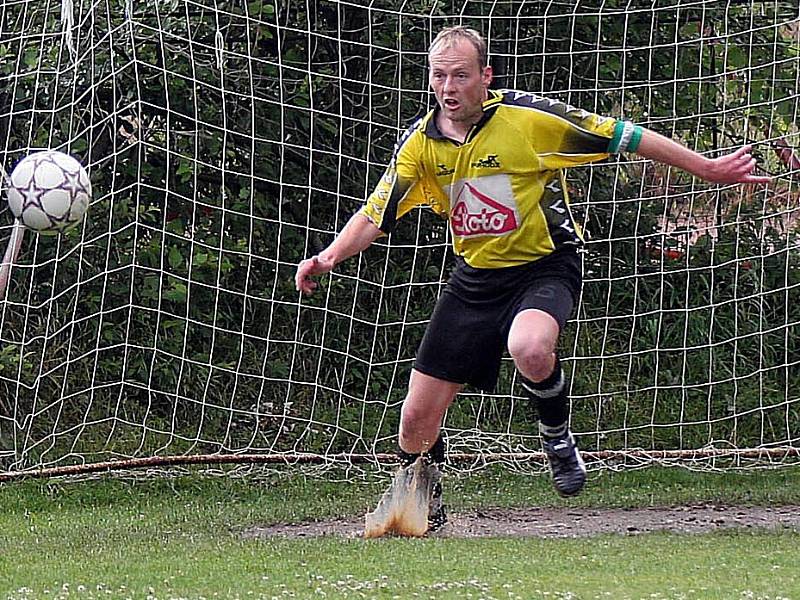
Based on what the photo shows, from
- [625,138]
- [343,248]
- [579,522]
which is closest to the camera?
[625,138]

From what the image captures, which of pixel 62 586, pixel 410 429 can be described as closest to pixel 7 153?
pixel 410 429

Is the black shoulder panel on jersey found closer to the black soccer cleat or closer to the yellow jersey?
the yellow jersey

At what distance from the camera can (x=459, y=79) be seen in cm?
621

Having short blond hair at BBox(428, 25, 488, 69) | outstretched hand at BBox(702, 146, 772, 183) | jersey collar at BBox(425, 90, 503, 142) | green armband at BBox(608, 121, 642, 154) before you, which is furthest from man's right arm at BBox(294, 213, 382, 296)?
outstretched hand at BBox(702, 146, 772, 183)

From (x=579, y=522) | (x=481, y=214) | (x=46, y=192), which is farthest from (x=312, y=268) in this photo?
(x=579, y=522)

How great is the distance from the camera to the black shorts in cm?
635

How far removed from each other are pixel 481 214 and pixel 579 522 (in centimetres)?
192

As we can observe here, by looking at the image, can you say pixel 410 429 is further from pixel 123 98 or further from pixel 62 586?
pixel 123 98

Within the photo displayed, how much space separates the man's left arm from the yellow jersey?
0.33 ft

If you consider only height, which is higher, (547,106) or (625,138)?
(547,106)

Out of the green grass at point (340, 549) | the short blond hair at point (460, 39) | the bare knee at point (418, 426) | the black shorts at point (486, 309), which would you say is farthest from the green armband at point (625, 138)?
the green grass at point (340, 549)

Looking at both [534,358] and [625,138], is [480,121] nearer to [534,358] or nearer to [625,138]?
[625,138]

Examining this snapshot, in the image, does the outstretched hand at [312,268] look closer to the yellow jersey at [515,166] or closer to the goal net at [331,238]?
the yellow jersey at [515,166]

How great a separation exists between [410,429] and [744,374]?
348 cm
